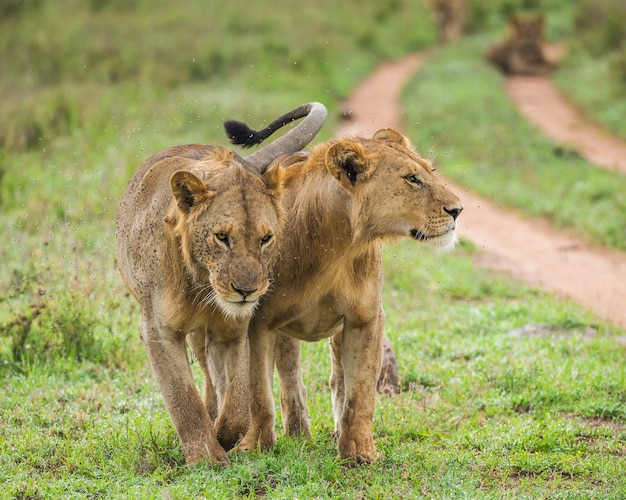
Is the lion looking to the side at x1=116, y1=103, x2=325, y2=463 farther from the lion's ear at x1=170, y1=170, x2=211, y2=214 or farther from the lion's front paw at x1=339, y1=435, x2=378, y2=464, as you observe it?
the lion's front paw at x1=339, y1=435, x2=378, y2=464

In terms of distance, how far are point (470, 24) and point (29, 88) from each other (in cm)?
1593

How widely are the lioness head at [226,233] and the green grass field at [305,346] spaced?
33.0 inches

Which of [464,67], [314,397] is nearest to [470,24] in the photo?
[464,67]

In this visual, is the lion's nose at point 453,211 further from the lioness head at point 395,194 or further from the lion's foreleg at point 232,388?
the lion's foreleg at point 232,388

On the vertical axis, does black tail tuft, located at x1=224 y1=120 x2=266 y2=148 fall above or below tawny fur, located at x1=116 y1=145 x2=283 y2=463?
above

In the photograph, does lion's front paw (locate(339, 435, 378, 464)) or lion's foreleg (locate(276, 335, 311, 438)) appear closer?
lion's front paw (locate(339, 435, 378, 464))

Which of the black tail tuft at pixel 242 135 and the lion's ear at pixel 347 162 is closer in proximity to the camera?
the lion's ear at pixel 347 162

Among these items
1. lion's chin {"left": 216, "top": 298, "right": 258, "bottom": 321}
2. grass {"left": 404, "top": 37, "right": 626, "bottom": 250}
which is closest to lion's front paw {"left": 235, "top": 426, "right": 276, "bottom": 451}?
lion's chin {"left": 216, "top": 298, "right": 258, "bottom": 321}

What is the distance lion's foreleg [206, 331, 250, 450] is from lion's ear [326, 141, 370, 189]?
2.64ft

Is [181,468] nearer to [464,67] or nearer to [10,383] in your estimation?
[10,383]

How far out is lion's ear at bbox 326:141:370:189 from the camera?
4.29 meters

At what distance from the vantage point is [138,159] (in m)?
10.8

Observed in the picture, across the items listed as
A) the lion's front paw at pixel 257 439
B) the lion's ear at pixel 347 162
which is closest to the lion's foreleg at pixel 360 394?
the lion's front paw at pixel 257 439

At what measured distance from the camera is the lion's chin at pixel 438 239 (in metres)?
4.32
